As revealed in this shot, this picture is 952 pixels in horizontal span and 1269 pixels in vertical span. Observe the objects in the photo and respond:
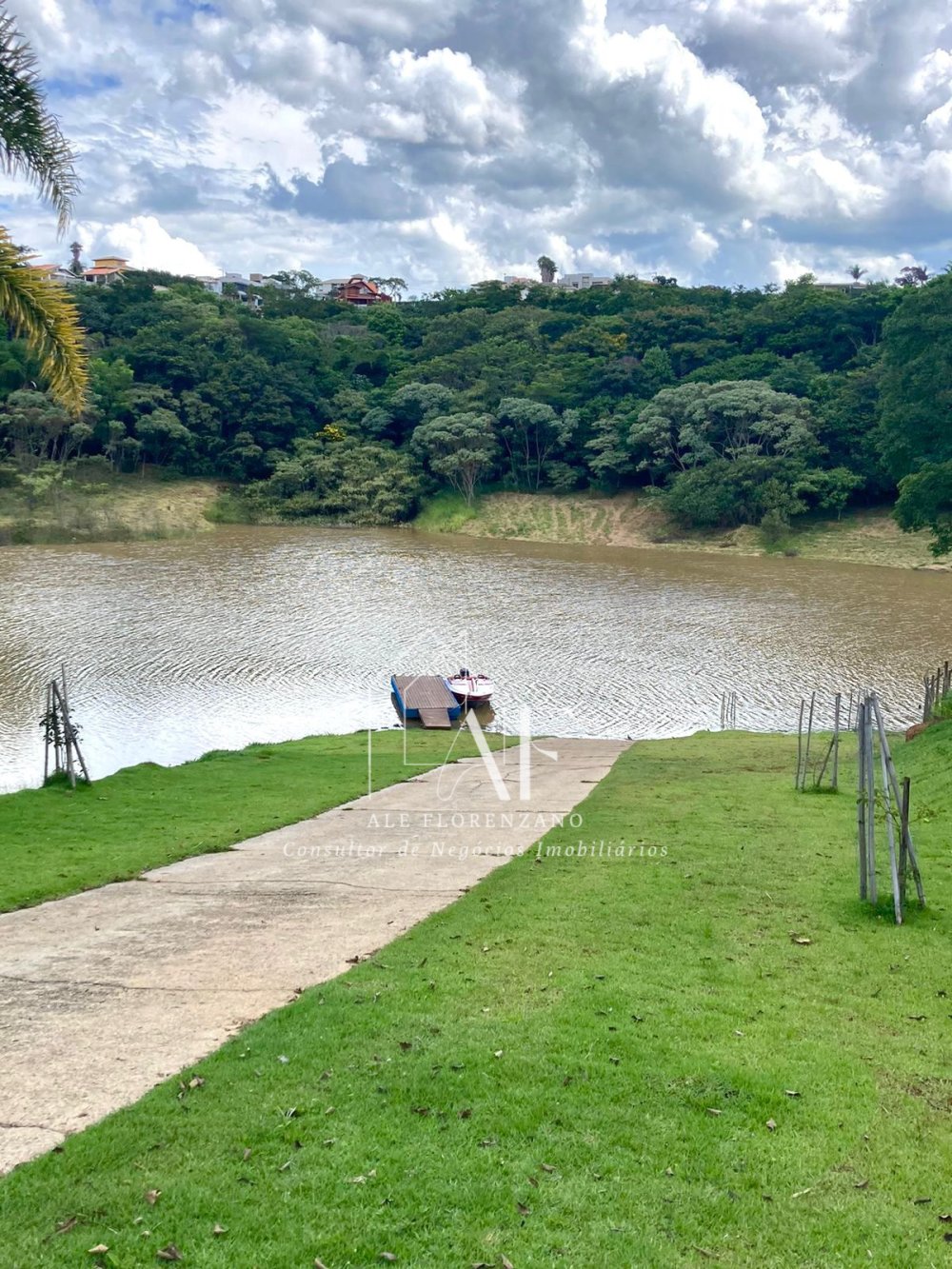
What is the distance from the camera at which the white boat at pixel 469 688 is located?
81.9 ft

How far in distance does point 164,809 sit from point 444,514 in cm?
5494

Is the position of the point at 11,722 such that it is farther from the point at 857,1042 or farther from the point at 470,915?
the point at 857,1042

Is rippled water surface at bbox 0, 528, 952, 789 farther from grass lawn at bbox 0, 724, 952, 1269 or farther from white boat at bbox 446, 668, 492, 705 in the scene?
grass lawn at bbox 0, 724, 952, 1269

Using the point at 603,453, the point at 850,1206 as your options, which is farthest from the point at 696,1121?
the point at 603,453

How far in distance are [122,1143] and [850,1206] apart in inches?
132

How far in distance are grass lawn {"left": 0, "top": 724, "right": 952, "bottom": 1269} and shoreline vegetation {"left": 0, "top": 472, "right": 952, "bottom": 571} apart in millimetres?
47959

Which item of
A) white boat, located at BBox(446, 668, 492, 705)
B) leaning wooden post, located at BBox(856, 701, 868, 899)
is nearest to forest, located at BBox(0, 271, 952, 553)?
white boat, located at BBox(446, 668, 492, 705)

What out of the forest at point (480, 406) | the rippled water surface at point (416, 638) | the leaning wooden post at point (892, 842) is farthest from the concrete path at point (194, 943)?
the forest at point (480, 406)

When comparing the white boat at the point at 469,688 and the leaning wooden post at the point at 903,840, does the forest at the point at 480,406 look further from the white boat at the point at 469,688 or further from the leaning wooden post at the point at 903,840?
the leaning wooden post at the point at 903,840

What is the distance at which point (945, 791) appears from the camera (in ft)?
42.2

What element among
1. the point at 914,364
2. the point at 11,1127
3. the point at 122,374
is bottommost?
the point at 11,1127

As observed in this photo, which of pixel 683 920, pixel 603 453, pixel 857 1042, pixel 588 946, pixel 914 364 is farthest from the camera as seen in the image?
pixel 603 453

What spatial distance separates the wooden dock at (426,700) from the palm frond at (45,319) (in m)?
13.8

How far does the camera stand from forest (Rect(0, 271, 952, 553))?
2329 inches
